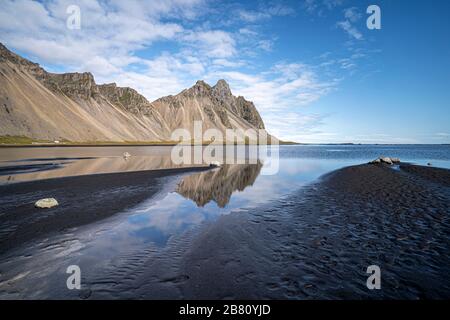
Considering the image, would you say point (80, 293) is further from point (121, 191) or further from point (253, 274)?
point (121, 191)

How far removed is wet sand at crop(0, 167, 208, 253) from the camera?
11414 mm

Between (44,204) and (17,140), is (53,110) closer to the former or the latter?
(17,140)

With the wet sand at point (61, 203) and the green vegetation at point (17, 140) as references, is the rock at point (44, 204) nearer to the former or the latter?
the wet sand at point (61, 203)

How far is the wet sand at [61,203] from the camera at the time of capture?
449 inches

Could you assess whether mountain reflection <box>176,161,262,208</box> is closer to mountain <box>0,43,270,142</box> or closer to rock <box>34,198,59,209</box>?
rock <box>34,198,59,209</box>

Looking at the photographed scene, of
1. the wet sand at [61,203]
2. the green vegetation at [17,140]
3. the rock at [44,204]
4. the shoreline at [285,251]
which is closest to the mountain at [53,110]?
the green vegetation at [17,140]

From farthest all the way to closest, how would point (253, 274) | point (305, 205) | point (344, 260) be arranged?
1. point (305, 205)
2. point (344, 260)
3. point (253, 274)

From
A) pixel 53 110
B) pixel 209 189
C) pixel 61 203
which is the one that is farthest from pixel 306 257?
pixel 53 110

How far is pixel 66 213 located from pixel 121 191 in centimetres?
666

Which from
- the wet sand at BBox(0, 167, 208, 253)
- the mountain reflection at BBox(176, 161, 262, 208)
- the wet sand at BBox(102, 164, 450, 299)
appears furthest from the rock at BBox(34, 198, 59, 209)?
the wet sand at BBox(102, 164, 450, 299)

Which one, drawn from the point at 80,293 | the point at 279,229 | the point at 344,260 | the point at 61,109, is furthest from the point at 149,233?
the point at 61,109

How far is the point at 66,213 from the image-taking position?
14070 millimetres

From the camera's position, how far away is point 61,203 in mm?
16203

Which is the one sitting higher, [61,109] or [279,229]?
[61,109]
